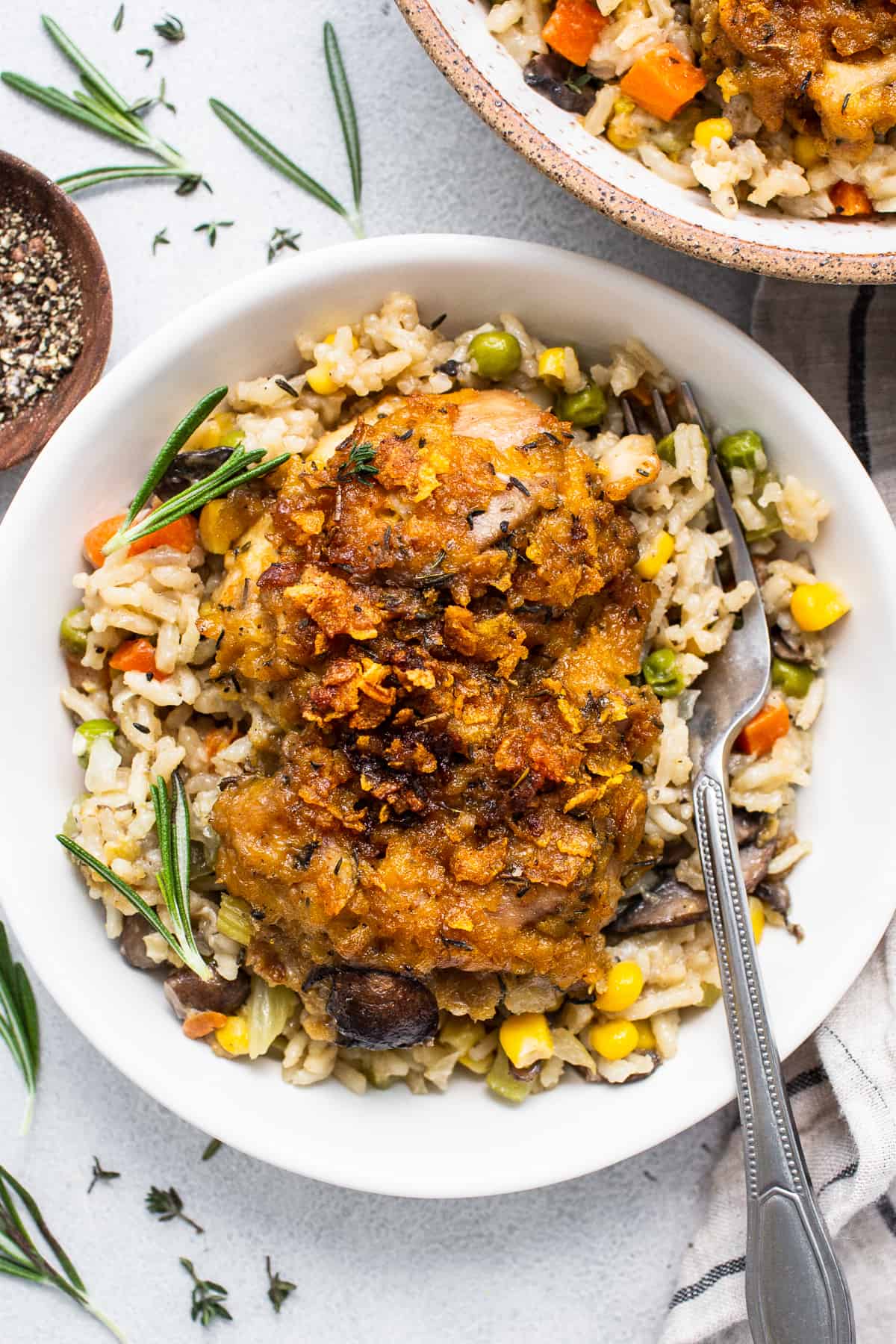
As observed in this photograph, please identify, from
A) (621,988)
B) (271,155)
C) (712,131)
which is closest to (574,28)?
(712,131)

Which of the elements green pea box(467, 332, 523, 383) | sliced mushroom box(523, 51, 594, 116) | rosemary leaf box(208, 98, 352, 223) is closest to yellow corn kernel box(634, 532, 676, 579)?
green pea box(467, 332, 523, 383)

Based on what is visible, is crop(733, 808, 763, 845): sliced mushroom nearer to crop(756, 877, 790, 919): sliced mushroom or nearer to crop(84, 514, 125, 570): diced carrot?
crop(756, 877, 790, 919): sliced mushroom

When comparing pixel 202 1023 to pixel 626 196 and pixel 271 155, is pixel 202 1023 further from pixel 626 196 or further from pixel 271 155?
pixel 271 155

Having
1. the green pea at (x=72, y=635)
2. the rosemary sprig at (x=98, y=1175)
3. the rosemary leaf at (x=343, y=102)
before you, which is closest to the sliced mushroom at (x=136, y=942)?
the green pea at (x=72, y=635)

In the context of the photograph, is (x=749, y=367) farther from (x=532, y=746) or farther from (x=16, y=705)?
(x=16, y=705)

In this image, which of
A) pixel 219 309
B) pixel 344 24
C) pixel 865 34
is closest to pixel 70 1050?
pixel 219 309

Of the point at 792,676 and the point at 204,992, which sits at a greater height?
the point at 792,676
